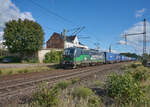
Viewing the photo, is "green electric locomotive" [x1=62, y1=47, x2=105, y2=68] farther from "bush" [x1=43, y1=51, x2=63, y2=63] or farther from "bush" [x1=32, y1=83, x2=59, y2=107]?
"bush" [x1=32, y1=83, x2=59, y2=107]

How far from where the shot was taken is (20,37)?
29.1 metres

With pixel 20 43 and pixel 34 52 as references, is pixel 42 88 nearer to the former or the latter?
pixel 20 43

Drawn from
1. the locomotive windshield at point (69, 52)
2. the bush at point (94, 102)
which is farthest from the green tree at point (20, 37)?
the bush at point (94, 102)

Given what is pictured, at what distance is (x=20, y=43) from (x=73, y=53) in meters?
17.6

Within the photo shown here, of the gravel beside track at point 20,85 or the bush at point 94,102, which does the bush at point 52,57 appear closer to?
the gravel beside track at point 20,85

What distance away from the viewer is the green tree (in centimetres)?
2892

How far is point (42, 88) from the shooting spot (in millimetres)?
4066

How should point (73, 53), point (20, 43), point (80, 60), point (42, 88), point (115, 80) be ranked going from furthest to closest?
1. point (20, 43)
2. point (80, 60)
3. point (73, 53)
4. point (115, 80)
5. point (42, 88)

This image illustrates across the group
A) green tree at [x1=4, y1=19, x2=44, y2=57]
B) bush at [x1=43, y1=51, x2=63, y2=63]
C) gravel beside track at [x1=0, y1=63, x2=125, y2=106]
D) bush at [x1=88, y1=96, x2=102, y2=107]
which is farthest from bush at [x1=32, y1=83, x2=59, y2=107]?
bush at [x1=43, y1=51, x2=63, y2=63]

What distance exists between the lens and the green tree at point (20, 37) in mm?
28922

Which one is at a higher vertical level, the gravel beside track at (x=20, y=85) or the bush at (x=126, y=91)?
the bush at (x=126, y=91)

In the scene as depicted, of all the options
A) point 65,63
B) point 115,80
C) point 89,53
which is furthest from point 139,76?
point 89,53

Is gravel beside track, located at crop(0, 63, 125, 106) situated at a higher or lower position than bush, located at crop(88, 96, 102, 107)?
lower

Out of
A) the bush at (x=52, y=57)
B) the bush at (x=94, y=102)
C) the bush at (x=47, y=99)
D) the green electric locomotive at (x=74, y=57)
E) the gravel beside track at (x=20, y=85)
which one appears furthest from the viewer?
the bush at (x=52, y=57)
